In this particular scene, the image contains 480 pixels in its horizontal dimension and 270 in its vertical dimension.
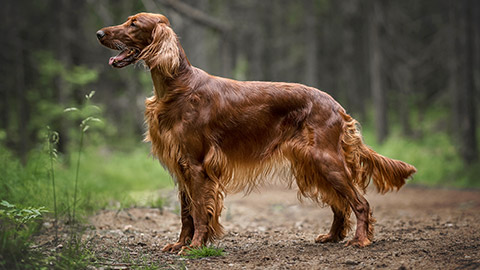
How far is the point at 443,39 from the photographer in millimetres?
17547

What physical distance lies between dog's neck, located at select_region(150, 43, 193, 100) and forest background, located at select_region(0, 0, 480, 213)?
0.67 feet

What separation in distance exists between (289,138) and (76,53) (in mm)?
10322

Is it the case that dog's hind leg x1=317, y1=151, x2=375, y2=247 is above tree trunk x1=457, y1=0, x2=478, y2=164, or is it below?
below

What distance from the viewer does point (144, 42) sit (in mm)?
4047

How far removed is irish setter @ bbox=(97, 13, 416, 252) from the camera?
3.95m

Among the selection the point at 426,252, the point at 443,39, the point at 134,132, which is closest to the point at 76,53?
the point at 134,132

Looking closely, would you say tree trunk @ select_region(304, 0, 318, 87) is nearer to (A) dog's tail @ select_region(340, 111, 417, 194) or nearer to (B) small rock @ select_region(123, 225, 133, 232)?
(B) small rock @ select_region(123, 225, 133, 232)

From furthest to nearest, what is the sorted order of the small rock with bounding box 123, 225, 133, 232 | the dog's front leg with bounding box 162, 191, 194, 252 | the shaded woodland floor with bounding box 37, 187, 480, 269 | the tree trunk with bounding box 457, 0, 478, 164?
the tree trunk with bounding box 457, 0, 478, 164, the small rock with bounding box 123, 225, 133, 232, the dog's front leg with bounding box 162, 191, 194, 252, the shaded woodland floor with bounding box 37, 187, 480, 269

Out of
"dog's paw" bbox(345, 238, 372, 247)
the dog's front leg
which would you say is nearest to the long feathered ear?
the dog's front leg

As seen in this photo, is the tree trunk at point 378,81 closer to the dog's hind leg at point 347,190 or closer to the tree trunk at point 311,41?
the tree trunk at point 311,41

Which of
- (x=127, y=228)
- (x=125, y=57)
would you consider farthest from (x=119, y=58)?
(x=127, y=228)

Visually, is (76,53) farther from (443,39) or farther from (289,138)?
(443,39)

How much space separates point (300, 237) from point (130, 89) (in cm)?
968

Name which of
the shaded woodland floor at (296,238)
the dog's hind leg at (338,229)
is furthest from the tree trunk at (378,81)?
the dog's hind leg at (338,229)
